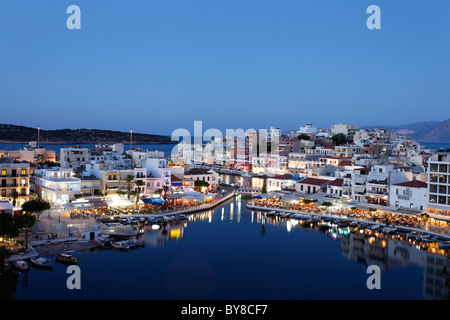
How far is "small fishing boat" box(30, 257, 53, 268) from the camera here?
65.8 ft

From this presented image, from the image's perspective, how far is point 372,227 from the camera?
95.4ft

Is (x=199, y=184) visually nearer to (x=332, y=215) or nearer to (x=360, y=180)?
(x=332, y=215)

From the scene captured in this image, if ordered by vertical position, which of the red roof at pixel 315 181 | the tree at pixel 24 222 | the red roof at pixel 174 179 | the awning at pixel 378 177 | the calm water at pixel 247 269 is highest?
the awning at pixel 378 177

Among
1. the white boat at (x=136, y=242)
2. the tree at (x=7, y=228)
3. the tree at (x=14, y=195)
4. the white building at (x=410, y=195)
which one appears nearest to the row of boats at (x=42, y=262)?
the tree at (x=7, y=228)

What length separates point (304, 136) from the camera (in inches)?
3393

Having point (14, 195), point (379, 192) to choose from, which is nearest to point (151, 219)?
point (14, 195)

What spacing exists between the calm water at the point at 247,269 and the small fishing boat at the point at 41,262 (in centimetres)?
42

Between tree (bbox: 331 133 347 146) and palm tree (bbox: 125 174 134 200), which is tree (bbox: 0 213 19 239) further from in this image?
tree (bbox: 331 133 347 146)

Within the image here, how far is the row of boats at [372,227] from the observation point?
84.5 feet

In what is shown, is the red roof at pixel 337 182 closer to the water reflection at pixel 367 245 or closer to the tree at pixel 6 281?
the water reflection at pixel 367 245

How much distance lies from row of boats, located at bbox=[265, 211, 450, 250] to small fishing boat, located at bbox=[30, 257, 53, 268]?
1884 cm

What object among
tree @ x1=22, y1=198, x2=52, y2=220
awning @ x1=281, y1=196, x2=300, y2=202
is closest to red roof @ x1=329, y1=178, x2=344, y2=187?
awning @ x1=281, y1=196, x2=300, y2=202
